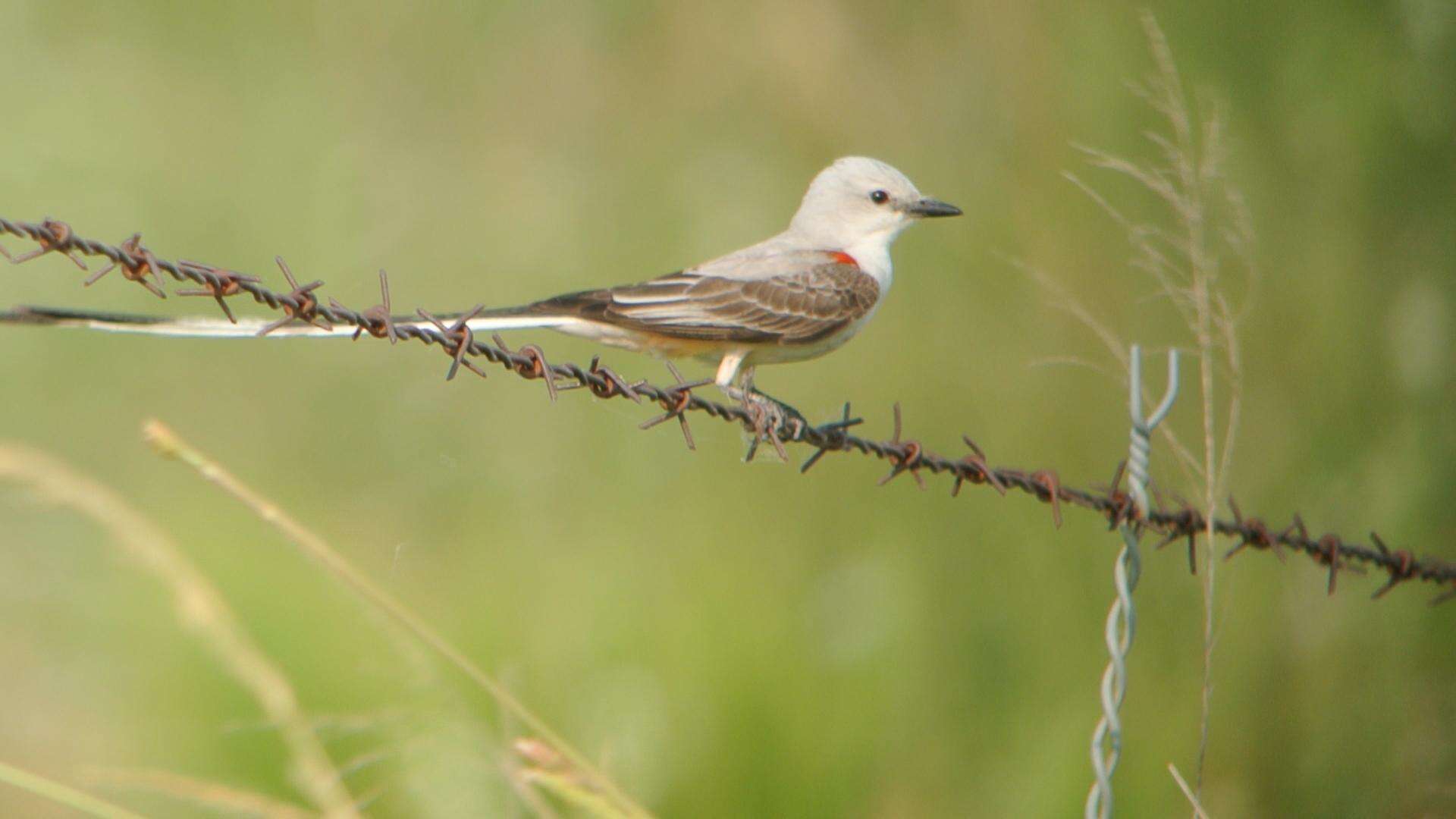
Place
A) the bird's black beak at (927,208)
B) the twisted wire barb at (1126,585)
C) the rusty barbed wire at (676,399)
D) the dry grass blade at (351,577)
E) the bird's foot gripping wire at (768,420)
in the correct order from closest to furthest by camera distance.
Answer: the rusty barbed wire at (676,399) < the dry grass blade at (351,577) < the twisted wire barb at (1126,585) < the bird's foot gripping wire at (768,420) < the bird's black beak at (927,208)

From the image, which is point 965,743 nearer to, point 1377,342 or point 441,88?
point 1377,342

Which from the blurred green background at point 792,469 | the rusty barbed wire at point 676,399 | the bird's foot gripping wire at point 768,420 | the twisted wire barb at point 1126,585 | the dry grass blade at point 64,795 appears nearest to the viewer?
the rusty barbed wire at point 676,399

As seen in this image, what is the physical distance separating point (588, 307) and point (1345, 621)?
3.39 metres

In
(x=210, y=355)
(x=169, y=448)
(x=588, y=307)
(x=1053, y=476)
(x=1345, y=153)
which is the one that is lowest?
(x=1053, y=476)

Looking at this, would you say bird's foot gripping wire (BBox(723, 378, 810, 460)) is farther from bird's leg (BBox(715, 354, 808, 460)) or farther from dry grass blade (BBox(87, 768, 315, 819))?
dry grass blade (BBox(87, 768, 315, 819))

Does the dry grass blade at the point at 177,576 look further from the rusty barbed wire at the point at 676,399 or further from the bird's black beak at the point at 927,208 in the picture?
the bird's black beak at the point at 927,208

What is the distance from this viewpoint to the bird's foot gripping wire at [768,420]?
3.28 meters

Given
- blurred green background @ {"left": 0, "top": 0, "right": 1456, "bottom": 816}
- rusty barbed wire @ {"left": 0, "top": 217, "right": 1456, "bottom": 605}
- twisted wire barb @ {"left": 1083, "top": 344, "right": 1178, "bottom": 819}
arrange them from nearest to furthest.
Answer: rusty barbed wire @ {"left": 0, "top": 217, "right": 1456, "bottom": 605}
twisted wire barb @ {"left": 1083, "top": 344, "right": 1178, "bottom": 819}
blurred green background @ {"left": 0, "top": 0, "right": 1456, "bottom": 816}

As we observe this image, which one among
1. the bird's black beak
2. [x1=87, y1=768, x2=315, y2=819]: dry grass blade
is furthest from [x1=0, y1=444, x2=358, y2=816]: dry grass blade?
the bird's black beak

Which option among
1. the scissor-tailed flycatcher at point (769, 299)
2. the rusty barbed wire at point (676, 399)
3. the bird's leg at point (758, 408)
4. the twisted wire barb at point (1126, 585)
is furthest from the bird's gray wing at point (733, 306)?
the twisted wire barb at point (1126, 585)

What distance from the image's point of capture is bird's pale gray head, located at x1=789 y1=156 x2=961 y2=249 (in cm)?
472

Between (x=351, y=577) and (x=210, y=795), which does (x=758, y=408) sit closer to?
(x=351, y=577)

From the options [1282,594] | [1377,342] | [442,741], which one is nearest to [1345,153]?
[1377,342]

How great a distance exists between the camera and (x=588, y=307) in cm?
388
